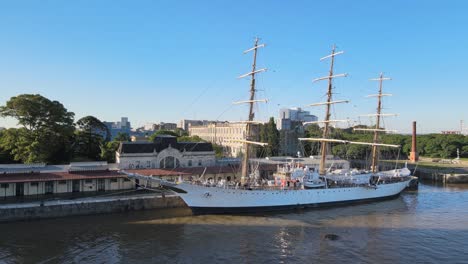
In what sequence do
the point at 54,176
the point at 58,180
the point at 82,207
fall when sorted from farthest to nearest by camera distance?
the point at 54,176, the point at 58,180, the point at 82,207

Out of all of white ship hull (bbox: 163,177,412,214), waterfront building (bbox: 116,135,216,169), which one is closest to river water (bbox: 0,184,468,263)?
white ship hull (bbox: 163,177,412,214)

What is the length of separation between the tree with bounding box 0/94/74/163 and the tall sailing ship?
2042 cm

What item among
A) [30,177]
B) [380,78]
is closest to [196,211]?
[30,177]

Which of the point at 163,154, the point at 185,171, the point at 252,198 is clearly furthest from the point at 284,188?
the point at 163,154

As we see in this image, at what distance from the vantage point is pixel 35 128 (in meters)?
50.8

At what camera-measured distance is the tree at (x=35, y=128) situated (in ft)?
158

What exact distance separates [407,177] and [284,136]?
60355 millimetres

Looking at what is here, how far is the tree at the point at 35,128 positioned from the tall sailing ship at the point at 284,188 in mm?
20418

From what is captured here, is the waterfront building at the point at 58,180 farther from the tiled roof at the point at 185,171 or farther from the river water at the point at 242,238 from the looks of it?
the river water at the point at 242,238

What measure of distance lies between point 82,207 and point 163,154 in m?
17.1

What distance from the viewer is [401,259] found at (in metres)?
24.9

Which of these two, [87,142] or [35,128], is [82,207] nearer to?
[35,128]

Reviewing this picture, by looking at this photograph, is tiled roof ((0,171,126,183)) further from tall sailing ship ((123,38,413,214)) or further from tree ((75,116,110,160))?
tree ((75,116,110,160))

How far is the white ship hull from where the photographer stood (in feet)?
120
